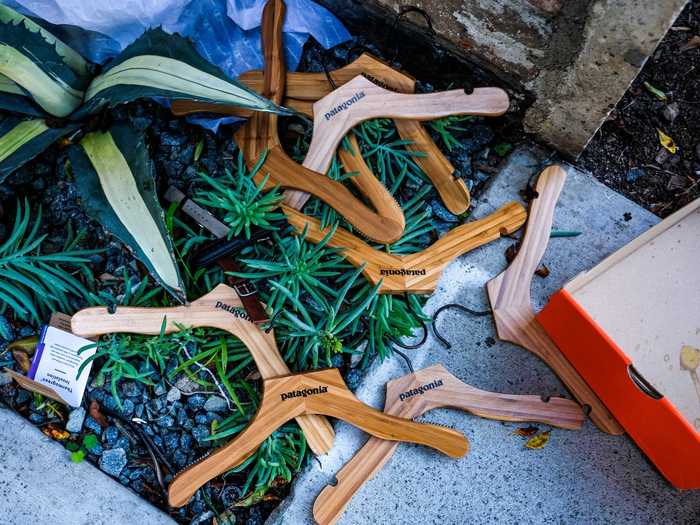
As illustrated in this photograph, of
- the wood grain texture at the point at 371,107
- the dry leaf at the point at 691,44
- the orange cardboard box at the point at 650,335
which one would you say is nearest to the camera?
the orange cardboard box at the point at 650,335

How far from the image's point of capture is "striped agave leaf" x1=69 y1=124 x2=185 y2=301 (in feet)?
4.71

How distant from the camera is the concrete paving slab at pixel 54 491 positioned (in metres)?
1.52

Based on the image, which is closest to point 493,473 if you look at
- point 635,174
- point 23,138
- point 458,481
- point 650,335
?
point 458,481

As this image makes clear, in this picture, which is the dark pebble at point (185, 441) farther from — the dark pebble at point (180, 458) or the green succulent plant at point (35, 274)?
the green succulent plant at point (35, 274)

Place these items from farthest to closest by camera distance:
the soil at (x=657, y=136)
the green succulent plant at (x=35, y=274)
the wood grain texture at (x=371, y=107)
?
the soil at (x=657, y=136) < the wood grain texture at (x=371, y=107) < the green succulent plant at (x=35, y=274)

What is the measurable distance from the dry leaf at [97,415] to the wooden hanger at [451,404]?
60 cm

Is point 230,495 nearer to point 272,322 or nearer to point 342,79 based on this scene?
point 272,322

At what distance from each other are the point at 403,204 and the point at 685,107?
95cm

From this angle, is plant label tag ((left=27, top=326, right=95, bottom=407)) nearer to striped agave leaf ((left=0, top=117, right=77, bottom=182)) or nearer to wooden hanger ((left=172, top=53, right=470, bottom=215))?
striped agave leaf ((left=0, top=117, right=77, bottom=182))

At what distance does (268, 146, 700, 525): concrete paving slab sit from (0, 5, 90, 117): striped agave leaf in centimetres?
102

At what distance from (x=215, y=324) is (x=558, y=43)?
43.1 inches

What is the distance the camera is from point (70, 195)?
177 centimetres

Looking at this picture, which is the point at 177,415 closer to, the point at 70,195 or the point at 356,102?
the point at 70,195

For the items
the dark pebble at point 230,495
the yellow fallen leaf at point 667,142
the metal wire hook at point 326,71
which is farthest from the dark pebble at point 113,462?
the yellow fallen leaf at point 667,142
